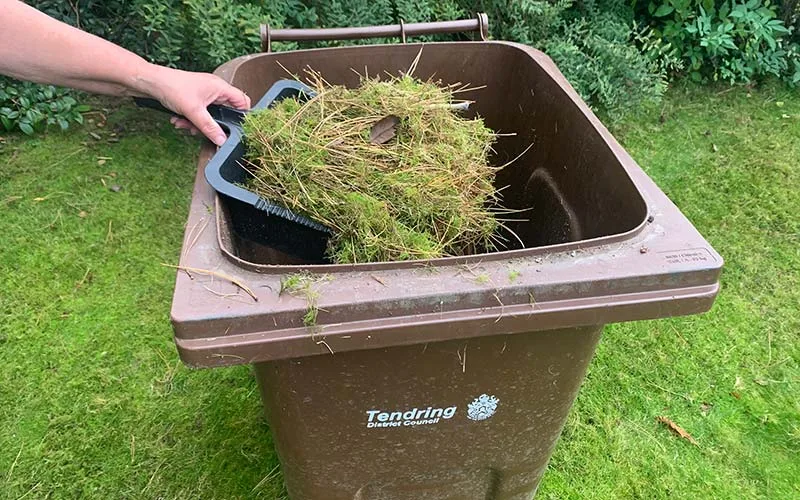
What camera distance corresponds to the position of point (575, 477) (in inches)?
77.4

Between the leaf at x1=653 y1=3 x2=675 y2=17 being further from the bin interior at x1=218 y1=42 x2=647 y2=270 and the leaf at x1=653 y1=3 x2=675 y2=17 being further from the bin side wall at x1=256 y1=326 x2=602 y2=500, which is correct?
the bin side wall at x1=256 y1=326 x2=602 y2=500

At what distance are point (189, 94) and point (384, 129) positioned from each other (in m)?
0.48

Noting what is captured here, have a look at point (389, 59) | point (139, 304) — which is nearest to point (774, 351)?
point (389, 59)

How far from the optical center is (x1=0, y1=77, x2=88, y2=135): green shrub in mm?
3152

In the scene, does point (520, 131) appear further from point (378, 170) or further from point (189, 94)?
point (189, 94)

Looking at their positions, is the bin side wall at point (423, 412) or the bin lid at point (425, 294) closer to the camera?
the bin lid at point (425, 294)

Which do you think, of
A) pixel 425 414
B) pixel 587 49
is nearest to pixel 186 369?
pixel 425 414

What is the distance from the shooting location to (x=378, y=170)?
148 centimetres

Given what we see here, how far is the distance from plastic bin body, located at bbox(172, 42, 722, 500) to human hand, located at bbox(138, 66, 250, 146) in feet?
0.22

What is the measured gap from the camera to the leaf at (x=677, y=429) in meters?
2.07

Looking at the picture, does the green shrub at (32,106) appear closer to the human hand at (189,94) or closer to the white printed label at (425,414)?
the human hand at (189,94)

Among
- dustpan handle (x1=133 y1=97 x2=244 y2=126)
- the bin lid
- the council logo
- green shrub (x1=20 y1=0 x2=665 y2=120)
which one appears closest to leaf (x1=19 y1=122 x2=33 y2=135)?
green shrub (x1=20 y1=0 x2=665 y2=120)

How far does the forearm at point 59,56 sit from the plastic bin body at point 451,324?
0.81ft

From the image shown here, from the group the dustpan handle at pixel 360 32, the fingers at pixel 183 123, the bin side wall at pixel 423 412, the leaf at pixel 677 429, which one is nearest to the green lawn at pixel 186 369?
the leaf at pixel 677 429
